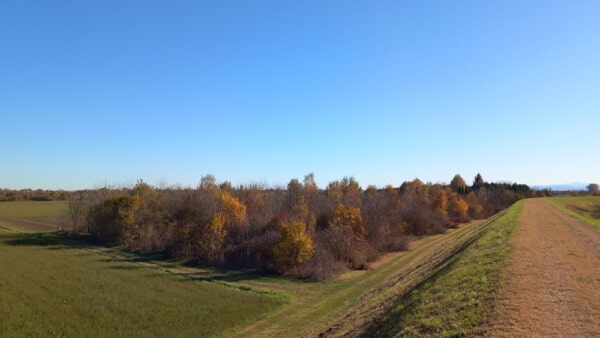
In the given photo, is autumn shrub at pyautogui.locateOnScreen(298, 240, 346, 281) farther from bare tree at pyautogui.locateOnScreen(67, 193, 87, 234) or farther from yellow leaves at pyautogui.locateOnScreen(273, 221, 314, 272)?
bare tree at pyautogui.locateOnScreen(67, 193, 87, 234)

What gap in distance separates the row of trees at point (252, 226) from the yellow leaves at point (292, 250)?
0.29 feet

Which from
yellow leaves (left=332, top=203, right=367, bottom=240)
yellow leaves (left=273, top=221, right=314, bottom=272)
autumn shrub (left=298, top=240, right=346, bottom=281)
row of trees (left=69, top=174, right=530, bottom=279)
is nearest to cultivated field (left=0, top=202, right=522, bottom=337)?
autumn shrub (left=298, top=240, right=346, bottom=281)

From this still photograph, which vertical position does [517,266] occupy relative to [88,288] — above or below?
above

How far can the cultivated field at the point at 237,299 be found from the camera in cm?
1252

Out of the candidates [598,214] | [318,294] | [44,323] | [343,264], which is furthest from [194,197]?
[598,214]

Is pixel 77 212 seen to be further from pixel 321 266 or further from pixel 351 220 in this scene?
pixel 321 266

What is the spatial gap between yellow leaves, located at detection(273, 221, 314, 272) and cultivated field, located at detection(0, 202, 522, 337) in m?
2.41

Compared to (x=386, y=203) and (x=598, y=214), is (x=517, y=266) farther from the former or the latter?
(x=598, y=214)

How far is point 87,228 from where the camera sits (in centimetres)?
6706

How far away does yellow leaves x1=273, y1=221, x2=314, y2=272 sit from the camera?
35.1m

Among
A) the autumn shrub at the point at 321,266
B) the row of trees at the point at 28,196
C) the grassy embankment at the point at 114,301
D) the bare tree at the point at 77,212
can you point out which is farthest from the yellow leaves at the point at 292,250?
the row of trees at the point at 28,196

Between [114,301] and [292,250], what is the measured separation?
15607 millimetres

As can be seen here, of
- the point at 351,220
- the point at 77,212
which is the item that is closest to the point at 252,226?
the point at 351,220

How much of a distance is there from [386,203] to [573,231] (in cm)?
3730
